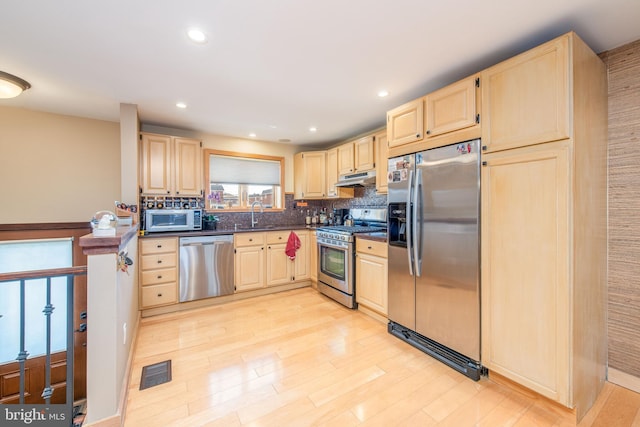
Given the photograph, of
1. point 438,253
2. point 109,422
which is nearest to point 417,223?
point 438,253

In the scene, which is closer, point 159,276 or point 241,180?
point 159,276

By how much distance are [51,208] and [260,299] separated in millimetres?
2888

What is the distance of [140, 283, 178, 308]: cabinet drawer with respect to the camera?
10.3 feet

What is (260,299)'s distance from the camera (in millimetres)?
3787

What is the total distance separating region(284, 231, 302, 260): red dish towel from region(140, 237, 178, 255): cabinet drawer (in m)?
1.51

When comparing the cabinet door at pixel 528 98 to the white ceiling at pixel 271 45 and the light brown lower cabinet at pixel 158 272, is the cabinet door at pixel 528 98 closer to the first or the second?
the white ceiling at pixel 271 45

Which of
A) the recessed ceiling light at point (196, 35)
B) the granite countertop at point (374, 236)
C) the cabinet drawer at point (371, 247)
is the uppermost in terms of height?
the recessed ceiling light at point (196, 35)

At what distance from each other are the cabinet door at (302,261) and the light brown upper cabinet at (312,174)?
757 mm

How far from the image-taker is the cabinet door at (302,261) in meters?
4.16

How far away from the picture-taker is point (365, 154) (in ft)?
11.9

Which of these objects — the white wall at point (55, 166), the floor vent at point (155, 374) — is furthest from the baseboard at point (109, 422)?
the white wall at point (55, 166)

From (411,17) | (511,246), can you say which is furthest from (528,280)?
(411,17)

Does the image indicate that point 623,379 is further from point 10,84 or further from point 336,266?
point 10,84

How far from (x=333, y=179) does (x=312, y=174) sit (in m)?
0.47
